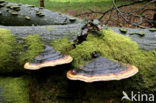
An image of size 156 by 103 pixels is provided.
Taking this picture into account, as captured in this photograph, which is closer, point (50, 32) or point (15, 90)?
point (15, 90)

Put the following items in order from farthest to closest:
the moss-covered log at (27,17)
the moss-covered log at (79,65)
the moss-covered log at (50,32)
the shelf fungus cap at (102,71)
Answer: the moss-covered log at (27,17) < the moss-covered log at (50,32) < the moss-covered log at (79,65) < the shelf fungus cap at (102,71)

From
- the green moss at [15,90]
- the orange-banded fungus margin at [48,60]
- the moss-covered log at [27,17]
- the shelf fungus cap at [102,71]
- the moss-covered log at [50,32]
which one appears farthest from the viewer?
Answer: the moss-covered log at [27,17]

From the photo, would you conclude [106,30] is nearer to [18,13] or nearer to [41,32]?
[41,32]

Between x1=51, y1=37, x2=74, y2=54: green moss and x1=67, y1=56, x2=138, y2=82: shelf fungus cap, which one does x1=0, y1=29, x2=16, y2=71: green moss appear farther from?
x1=67, y1=56, x2=138, y2=82: shelf fungus cap

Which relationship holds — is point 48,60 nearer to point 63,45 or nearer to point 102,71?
point 63,45

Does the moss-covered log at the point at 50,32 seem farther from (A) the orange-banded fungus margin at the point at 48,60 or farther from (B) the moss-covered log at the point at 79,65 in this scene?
(A) the orange-banded fungus margin at the point at 48,60

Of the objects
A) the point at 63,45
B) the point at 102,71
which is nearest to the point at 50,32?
the point at 63,45

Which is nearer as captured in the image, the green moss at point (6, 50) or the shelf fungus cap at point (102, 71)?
the shelf fungus cap at point (102, 71)

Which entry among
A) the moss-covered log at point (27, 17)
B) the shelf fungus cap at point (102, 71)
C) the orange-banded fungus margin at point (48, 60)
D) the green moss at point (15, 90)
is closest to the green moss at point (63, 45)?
the orange-banded fungus margin at point (48, 60)
